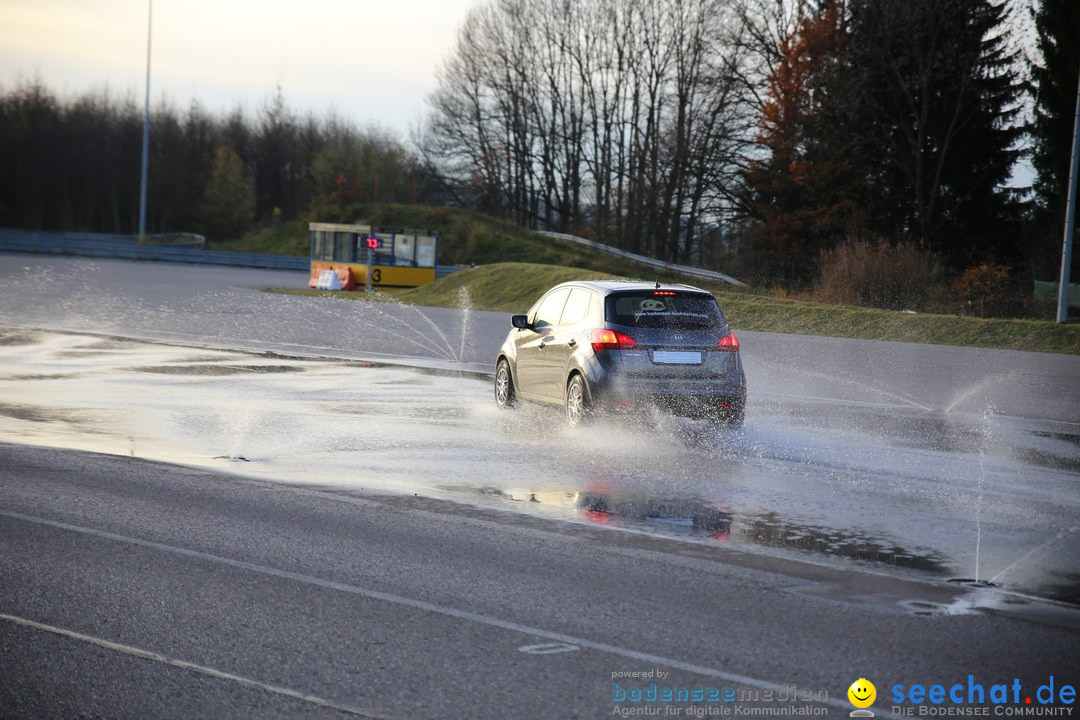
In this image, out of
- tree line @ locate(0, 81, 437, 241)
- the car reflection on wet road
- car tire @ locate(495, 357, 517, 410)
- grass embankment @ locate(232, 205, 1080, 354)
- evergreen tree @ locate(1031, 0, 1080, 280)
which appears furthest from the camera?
tree line @ locate(0, 81, 437, 241)

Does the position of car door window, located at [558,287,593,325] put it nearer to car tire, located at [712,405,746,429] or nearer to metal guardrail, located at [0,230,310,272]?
car tire, located at [712,405,746,429]

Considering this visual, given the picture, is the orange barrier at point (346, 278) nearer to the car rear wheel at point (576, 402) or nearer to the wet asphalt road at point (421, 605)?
the car rear wheel at point (576, 402)

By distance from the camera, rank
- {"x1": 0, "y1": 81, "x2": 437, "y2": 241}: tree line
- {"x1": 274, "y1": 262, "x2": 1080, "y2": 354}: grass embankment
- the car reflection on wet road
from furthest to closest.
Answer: {"x1": 0, "y1": 81, "x2": 437, "y2": 241}: tree line → {"x1": 274, "y1": 262, "x2": 1080, "y2": 354}: grass embankment → the car reflection on wet road

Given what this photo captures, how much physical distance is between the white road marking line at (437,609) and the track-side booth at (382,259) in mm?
40522

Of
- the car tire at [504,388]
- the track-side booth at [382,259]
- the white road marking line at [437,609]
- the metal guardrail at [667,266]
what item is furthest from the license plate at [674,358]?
the track-side booth at [382,259]

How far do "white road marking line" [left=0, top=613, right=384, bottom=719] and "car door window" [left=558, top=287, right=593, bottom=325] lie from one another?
8.37 metres

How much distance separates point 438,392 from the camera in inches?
660

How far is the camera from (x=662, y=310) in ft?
42.6

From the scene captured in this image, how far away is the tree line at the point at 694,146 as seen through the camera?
156ft

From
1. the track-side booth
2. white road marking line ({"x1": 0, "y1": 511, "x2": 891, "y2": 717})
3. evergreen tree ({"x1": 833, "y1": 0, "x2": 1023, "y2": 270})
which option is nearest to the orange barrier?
the track-side booth

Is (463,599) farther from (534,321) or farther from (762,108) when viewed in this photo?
(762,108)

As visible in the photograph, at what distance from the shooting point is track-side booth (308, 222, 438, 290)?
48.3 meters

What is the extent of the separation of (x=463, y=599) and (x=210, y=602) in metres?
1.33

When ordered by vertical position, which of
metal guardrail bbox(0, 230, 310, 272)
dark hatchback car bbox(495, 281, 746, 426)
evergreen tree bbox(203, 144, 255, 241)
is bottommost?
dark hatchback car bbox(495, 281, 746, 426)
